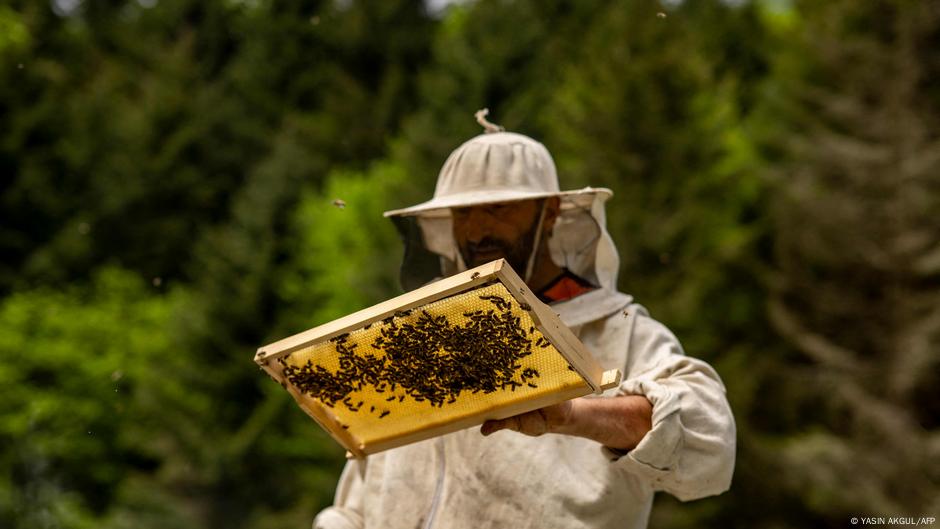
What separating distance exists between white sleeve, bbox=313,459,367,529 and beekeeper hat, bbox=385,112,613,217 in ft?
3.21

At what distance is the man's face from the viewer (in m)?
4.13

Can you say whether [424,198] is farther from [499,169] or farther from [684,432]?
[684,432]

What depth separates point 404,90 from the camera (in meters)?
33.5

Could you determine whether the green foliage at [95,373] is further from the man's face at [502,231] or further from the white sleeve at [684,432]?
the white sleeve at [684,432]

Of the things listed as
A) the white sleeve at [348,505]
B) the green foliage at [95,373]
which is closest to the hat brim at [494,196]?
the white sleeve at [348,505]

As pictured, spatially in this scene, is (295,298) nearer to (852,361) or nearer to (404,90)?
(404,90)

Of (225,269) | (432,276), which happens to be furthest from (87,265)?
(432,276)

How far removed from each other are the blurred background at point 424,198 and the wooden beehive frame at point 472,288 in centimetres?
1316

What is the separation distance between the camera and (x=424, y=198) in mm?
20219

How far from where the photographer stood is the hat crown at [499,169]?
13.6 ft

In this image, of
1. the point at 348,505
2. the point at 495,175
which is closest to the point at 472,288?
the point at 495,175

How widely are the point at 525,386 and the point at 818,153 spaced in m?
21.1

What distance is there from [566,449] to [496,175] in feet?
3.17

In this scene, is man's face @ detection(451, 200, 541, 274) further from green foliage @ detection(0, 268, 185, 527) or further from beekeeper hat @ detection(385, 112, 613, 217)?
green foliage @ detection(0, 268, 185, 527)
